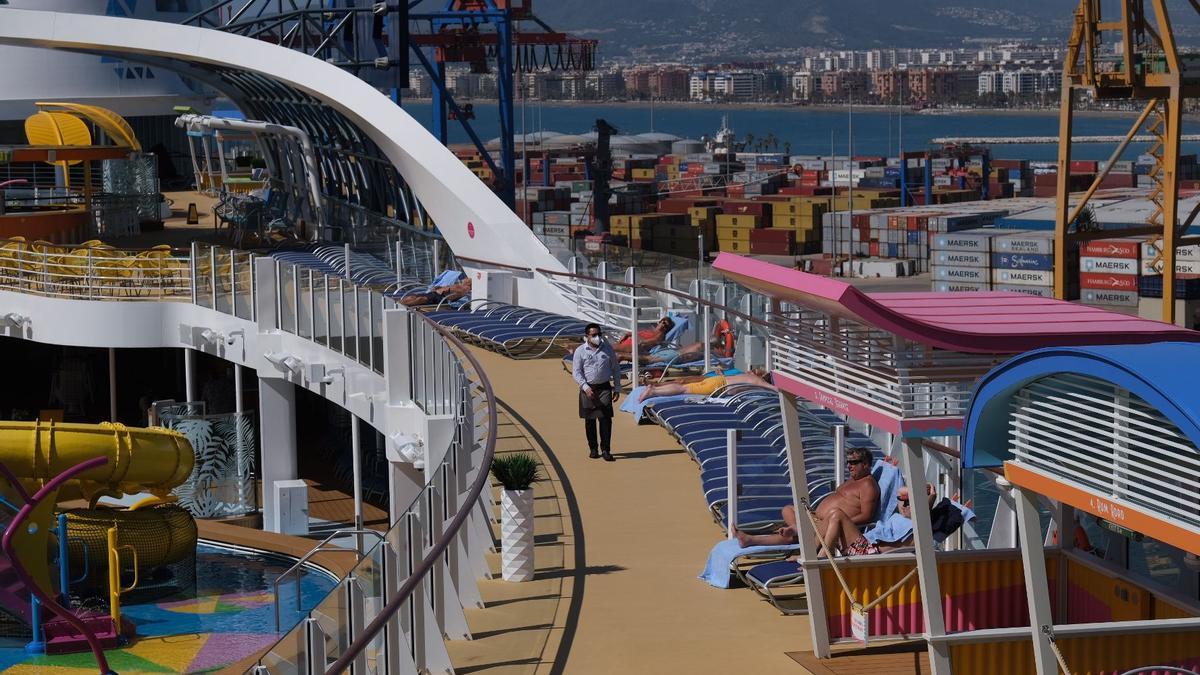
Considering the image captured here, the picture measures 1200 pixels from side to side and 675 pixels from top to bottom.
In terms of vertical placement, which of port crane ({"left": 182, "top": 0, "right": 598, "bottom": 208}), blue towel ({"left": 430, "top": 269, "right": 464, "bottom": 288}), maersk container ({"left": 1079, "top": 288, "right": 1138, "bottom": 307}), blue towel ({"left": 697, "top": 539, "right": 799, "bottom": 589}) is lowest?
maersk container ({"left": 1079, "top": 288, "right": 1138, "bottom": 307})

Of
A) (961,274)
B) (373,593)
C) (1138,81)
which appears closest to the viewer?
(373,593)

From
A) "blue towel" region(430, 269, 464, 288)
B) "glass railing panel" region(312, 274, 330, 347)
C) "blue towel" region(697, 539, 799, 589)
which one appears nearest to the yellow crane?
"blue towel" region(430, 269, 464, 288)

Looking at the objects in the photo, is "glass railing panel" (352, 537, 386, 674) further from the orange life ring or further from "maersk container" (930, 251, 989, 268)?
"maersk container" (930, 251, 989, 268)

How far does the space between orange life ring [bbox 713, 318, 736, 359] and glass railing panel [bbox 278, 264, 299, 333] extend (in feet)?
16.5

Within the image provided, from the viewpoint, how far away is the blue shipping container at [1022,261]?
54.3 meters

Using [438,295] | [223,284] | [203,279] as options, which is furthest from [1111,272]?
[223,284]

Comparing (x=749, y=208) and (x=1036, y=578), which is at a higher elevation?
(x=1036, y=578)

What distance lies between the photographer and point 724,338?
15406 millimetres

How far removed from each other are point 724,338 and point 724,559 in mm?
6222

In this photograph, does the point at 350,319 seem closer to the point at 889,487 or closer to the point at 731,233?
the point at 889,487

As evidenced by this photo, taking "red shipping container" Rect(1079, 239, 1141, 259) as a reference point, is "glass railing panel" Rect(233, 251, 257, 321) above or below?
above

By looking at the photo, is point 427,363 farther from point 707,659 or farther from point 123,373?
point 123,373

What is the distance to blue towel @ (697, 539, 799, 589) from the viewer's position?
9266mm

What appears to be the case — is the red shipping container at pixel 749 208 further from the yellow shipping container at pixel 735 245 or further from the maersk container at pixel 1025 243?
the maersk container at pixel 1025 243
